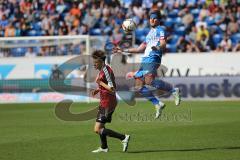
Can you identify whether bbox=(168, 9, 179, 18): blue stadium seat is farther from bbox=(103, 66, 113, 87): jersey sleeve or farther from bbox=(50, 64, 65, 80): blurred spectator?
bbox=(103, 66, 113, 87): jersey sleeve

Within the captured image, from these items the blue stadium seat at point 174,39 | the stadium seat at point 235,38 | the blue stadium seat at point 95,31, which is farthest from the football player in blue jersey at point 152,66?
the blue stadium seat at point 95,31

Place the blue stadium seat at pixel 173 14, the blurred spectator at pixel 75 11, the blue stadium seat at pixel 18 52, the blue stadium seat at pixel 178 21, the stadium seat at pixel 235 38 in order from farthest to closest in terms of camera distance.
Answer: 1. the blurred spectator at pixel 75 11
2. the blue stadium seat at pixel 173 14
3. the blue stadium seat at pixel 178 21
4. the blue stadium seat at pixel 18 52
5. the stadium seat at pixel 235 38

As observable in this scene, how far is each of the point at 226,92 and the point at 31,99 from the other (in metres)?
8.80

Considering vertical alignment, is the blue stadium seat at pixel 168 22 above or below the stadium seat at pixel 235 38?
above

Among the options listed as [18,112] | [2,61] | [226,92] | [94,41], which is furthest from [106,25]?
[18,112]

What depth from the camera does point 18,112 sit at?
77.4 ft

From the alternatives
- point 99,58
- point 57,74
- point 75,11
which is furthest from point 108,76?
point 75,11

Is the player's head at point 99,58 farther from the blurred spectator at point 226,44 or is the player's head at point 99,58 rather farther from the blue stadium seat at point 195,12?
the blue stadium seat at point 195,12

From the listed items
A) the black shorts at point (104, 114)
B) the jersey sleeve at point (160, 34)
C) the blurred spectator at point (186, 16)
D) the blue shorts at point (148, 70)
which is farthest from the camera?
the blurred spectator at point (186, 16)

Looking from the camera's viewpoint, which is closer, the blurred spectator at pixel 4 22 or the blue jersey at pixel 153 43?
the blue jersey at pixel 153 43

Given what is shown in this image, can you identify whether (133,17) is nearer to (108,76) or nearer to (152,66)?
(152,66)

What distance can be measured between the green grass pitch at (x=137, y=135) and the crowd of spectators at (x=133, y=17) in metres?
6.29

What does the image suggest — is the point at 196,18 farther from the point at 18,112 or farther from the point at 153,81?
the point at 153,81

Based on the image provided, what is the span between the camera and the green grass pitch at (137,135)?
12375 mm
